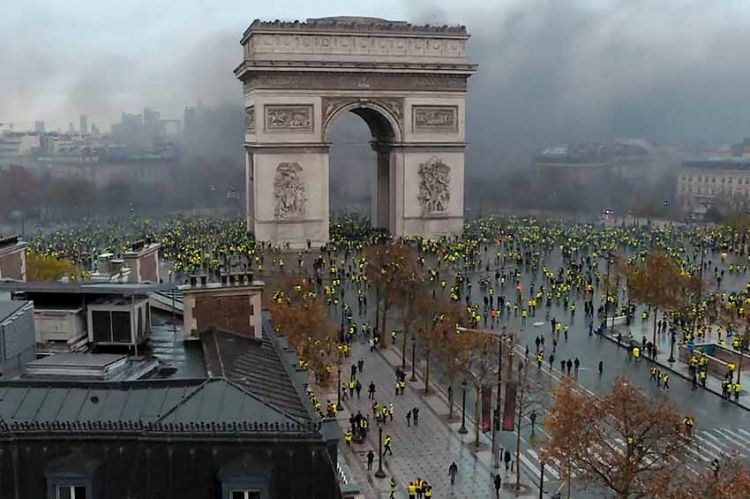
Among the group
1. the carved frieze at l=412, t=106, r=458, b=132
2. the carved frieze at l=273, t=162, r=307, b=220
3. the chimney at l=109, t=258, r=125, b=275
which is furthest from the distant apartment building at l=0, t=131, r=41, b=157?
the chimney at l=109, t=258, r=125, b=275

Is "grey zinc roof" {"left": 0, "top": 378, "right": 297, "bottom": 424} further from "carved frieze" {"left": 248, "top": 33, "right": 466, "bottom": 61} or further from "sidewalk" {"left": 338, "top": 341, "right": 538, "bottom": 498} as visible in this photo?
"carved frieze" {"left": 248, "top": 33, "right": 466, "bottom": 61}

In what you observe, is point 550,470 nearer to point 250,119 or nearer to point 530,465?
point 530,465

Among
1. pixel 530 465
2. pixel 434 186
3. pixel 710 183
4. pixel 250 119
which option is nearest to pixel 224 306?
pixel 530 465

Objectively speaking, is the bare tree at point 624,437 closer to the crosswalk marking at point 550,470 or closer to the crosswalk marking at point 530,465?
the crosswalk marking at point 550,470

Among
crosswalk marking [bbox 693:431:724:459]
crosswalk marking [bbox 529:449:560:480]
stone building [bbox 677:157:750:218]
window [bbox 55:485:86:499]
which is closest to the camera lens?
window [bbox 55:485:86:499]

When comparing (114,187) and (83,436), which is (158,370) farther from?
(114,187)

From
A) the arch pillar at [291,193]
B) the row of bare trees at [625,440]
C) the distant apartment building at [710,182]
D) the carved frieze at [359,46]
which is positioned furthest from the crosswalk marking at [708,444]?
the distant apartment building at [710,182]

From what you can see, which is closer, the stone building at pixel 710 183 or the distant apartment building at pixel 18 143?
the stone building at pixel 710 183
